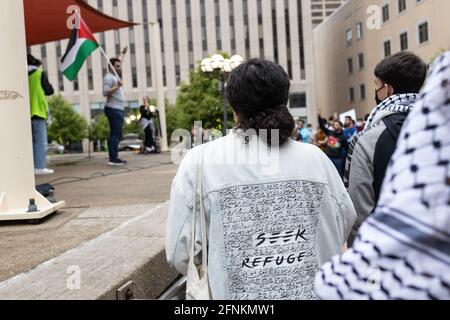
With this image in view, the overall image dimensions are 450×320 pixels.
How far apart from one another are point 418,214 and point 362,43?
49727 millimetres

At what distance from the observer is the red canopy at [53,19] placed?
8347 millimetres

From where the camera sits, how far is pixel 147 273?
2.58 metres

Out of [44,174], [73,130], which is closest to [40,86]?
[44,174]

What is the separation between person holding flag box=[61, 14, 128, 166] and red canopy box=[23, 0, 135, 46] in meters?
0.67

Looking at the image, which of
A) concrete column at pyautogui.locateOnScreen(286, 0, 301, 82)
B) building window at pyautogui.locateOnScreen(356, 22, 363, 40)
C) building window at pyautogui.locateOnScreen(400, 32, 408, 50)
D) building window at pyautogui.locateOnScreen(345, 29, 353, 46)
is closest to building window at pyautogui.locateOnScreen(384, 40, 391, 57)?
building window at pyautogui.locateOnScreen(400, 32, 408, 50)

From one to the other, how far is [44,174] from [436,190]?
7.98 meters

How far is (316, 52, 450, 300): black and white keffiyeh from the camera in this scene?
779 mm

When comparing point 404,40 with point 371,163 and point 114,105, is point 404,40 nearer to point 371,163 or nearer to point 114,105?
point 114,105

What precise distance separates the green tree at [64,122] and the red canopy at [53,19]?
48.4m

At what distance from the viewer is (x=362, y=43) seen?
156 feet

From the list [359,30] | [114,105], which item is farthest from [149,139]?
[359,30]

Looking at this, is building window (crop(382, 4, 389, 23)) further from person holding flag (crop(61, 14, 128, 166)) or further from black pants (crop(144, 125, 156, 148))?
person holding flag (crop(61, 14, 128, 166))

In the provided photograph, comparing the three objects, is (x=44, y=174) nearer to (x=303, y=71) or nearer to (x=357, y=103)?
(x=357, y=103)

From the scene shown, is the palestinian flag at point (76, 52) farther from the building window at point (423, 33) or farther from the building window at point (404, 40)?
the building window at point (404, 40)
